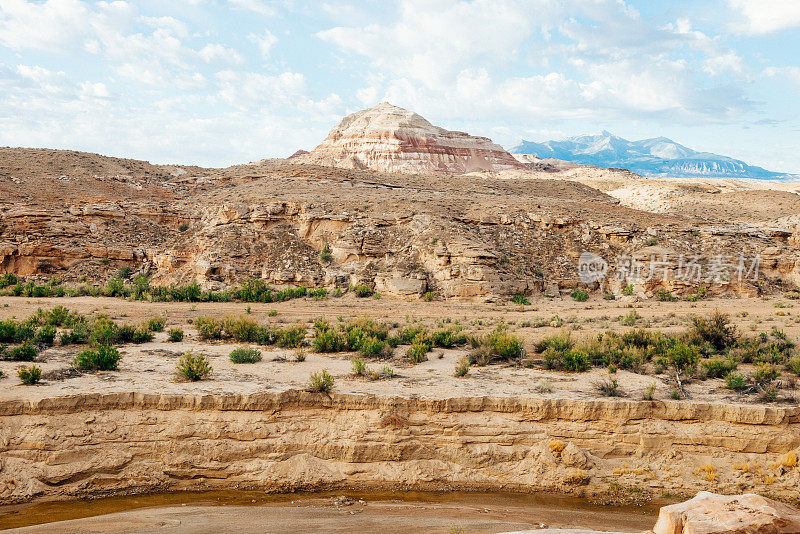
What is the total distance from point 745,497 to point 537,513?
3257 millimetres

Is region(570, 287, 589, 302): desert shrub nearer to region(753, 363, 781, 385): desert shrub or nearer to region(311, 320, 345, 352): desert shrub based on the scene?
region(753, 363, 781, 385): desert shrub

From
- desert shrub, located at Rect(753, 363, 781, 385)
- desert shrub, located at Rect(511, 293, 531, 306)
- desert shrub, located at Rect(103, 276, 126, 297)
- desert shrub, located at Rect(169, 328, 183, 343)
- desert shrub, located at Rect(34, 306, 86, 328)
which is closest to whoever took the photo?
desert shrub, located at Rect(753, 363, 781, 385)

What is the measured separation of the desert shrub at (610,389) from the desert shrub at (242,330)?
28.5ft

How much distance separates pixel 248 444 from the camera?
8.15m

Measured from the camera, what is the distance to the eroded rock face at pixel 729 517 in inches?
166

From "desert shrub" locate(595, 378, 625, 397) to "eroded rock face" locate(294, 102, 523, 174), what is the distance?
2617 inches

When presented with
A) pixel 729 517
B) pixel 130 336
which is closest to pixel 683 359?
pixel 729 517

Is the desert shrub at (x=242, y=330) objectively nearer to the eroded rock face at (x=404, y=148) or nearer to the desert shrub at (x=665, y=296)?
the desert shrub at (x=665, y=296)

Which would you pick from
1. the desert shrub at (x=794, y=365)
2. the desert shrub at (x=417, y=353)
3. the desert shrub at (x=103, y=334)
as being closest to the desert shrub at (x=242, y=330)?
the desert shrub at (x=103, y=334)

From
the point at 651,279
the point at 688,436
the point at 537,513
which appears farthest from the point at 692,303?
the point at 537,513

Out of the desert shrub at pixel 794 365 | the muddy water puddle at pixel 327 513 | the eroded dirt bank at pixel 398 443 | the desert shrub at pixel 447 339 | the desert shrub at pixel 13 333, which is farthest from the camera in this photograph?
the desert shrub at pixel 447 339

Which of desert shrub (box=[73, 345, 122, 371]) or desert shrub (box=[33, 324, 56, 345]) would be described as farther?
desert shrub (box=[33, 324, 56, 345])

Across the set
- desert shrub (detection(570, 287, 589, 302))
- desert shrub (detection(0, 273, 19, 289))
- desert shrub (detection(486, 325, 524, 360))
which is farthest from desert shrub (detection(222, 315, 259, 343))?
desert shrub (detection(570, 287, 589, 302))

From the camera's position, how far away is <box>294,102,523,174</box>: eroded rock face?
76.4 m
